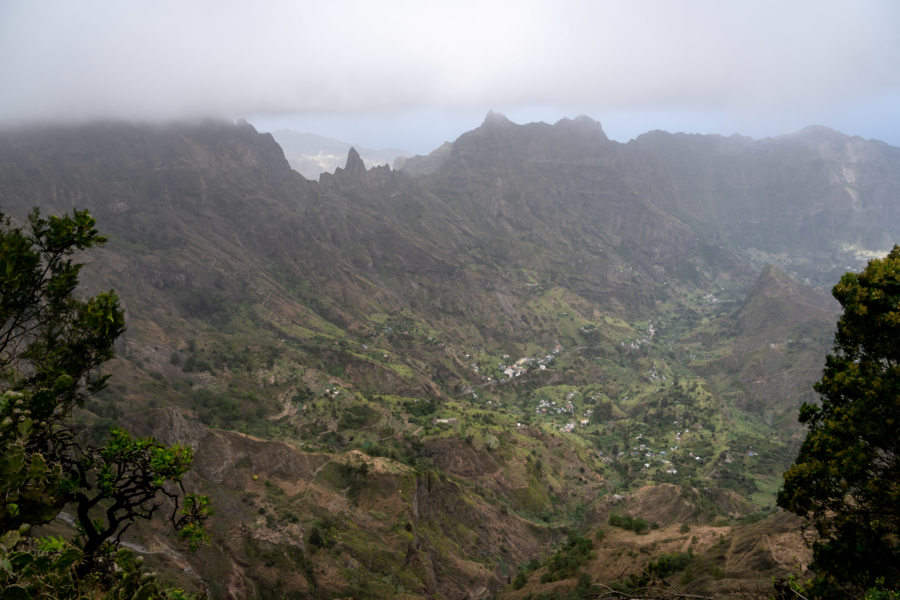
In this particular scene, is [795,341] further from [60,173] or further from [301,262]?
[60,173]

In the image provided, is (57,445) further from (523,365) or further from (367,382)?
(523,365)

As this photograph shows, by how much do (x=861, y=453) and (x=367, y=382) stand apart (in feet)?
347

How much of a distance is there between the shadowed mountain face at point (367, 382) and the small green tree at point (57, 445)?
33.0 metres

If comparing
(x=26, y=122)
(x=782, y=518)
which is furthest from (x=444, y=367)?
(x=26, y=122)

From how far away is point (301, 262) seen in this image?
160625mm

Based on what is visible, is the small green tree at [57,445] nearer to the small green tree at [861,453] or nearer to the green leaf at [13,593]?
the green leaf at [13,593]

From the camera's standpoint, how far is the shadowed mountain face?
52.1 meters

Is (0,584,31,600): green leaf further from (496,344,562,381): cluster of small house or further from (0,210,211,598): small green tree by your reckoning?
(496,344,562,381): cluster of small house

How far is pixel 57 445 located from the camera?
1139cm

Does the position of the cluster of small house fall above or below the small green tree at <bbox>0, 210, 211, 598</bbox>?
below

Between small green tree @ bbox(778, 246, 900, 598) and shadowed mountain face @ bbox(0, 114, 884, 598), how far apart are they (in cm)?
3026

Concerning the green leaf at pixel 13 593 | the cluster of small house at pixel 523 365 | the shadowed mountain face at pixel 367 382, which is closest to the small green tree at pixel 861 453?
the green leaf at pixel 13 593

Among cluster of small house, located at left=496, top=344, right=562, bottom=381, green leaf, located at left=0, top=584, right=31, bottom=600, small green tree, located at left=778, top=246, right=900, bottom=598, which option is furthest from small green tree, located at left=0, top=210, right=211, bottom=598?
cluster of small house, located at left=496, top=344, right=562, bottom=381

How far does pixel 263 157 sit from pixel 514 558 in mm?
177856
